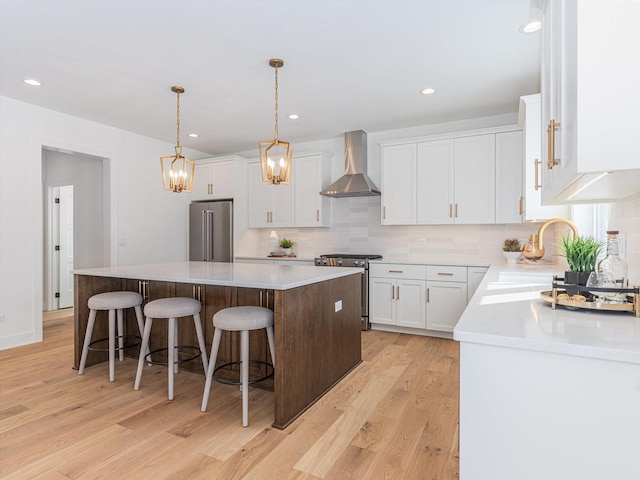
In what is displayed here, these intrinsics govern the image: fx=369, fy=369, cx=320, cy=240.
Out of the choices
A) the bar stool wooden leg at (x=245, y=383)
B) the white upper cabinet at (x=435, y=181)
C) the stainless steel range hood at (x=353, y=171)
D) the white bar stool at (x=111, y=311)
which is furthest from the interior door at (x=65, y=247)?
the white upper cabinet at (x=435, y=181)

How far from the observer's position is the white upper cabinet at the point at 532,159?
2.95 m

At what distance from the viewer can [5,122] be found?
375cm

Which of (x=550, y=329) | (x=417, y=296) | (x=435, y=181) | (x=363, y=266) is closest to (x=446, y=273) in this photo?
(x=417, y=296)

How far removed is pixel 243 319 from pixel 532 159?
265 cm

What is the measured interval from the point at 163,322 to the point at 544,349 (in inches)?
121

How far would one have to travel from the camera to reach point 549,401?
→ 37.4 inches

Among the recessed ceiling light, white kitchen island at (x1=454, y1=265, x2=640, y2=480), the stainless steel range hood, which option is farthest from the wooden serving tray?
the stainless steel range hood

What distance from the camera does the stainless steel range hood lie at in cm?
475

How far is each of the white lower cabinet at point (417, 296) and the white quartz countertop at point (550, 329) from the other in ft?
8.43

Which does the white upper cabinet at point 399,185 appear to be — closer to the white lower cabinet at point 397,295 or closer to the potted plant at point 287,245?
the white lower cabinet at point 397,295

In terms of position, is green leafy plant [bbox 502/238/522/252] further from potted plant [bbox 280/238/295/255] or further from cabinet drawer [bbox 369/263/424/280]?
potted plant [bbox 280/238/295/255]

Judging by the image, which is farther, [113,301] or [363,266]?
[363,266]

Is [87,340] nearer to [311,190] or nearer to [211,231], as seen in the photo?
[211,231]

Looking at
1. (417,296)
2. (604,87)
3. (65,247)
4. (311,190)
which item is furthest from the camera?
(65,247)
